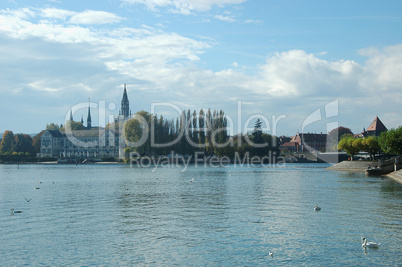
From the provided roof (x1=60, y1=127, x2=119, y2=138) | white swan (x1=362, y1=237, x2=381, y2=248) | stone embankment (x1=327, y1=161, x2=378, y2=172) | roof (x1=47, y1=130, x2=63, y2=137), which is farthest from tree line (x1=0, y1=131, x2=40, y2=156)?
white swan (x1=362, y1=237, x2=381, y2=248)

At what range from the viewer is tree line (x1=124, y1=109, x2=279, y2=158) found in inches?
5007

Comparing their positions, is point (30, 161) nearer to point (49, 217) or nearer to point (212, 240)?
point (49, 217)

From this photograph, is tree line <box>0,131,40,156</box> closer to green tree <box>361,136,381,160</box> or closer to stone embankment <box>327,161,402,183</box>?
stone embankment <box>327,161,402,183</box>

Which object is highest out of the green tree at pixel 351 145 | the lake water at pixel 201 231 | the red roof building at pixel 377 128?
the red roof building at pixel 377 128

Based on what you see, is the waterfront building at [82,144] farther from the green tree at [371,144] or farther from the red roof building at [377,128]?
the green tree at [371,144]

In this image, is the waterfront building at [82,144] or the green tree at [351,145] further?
the waterfront building at [82,144]

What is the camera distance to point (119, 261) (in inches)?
687

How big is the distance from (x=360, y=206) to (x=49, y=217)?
71.4 ft

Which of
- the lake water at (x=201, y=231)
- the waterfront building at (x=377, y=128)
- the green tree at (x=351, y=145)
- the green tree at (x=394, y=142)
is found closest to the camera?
the lake water at (x=201, y=231)

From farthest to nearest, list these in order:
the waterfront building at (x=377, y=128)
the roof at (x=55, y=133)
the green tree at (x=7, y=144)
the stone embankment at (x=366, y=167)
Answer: the roof at (x=55, y=133) < the green tree at (x=7, y=144) < the waterfront building at (x=377, y=128) < the stone embankment at (x=366, y=167)

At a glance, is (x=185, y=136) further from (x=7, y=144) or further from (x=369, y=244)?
(x=369, y=244)

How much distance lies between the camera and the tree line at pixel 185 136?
127 metres

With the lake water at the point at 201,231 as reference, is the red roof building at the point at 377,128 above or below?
above

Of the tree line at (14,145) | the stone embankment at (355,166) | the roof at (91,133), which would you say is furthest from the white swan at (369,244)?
the tree line at (14,145)
